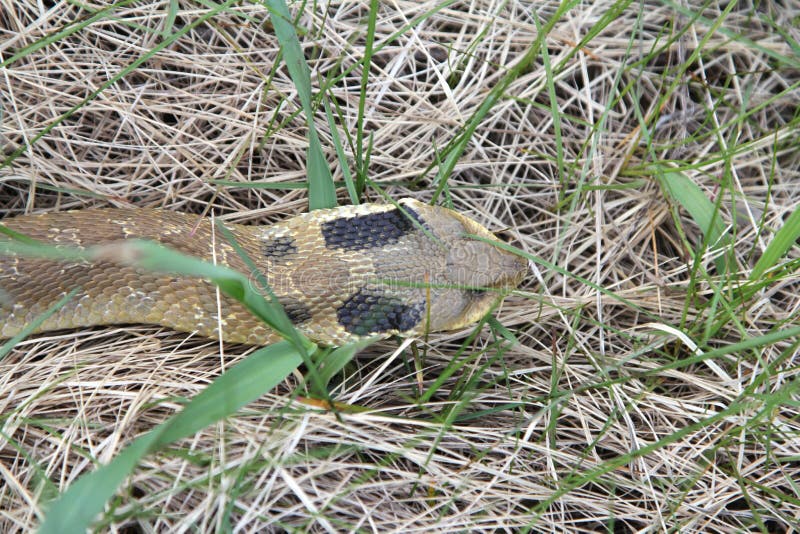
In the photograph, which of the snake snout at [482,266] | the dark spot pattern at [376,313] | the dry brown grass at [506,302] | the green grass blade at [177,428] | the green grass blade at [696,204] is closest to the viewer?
Result: the green grass blade at [177,428]

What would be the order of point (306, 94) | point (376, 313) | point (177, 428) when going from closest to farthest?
point (177, 428), point (376, 313), point (306, 94)

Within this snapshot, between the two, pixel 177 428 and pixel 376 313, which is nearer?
pixel 177 428

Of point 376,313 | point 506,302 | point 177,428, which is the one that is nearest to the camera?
point 177,428

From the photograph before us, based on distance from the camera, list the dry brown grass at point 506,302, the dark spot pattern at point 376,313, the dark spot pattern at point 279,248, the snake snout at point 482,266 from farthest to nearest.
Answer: the dark spot pattern at point 279,248, the snake snout at point 482,266, the dark spot pattern at point 376,313, the dry brown grass at point 506,302

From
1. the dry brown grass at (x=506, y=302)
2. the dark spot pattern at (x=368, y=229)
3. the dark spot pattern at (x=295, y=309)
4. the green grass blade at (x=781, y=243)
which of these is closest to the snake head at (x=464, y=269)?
the dark spot pattern at (x=368, y=229)

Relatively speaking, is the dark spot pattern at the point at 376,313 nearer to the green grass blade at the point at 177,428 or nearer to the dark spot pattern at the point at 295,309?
the dark spot pattern at the point at 295,309

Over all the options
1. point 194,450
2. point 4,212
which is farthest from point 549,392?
point 4,212

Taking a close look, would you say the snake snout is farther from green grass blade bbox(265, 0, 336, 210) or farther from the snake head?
green grass blade bbox(265, 0, 336, 210)

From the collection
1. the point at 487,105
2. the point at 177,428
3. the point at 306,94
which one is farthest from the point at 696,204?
the point at 177,428

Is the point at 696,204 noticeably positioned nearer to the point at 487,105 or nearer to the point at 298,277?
the point at 487,105
